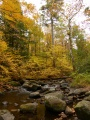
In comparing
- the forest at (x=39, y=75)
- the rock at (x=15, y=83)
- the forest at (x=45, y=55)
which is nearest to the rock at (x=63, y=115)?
the forest at (x=39, y=75)

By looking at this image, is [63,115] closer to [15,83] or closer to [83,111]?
[83,111]

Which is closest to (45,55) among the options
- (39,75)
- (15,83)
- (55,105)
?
(39,75)

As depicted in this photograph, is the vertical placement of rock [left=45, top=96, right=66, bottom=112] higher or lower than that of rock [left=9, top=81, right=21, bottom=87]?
higher

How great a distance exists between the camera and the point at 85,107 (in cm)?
591

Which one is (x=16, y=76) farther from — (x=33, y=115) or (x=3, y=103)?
(x=33, y=115)

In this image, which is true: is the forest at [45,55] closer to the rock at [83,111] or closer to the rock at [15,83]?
the rock at [15,83]

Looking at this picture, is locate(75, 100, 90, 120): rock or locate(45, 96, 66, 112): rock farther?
locate(45, 96, 66, 112): rock

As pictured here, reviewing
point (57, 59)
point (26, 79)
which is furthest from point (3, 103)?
point (57, 59)

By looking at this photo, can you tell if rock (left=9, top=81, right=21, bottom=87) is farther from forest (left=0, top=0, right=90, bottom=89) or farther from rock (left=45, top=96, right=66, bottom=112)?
rock (left=45, top=96, right=66, bottom=112)

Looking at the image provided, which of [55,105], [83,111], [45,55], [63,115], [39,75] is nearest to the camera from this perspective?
[83,111]

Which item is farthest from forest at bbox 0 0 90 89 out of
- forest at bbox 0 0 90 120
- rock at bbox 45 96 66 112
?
rock at bbox 45 96 66 112

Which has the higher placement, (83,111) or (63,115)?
(83,111)

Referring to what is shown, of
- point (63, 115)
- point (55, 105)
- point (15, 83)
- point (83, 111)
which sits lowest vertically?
point (15, 83)

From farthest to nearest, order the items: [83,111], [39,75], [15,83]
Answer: [39,75], [15,83], [83,111]
